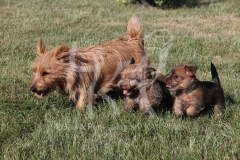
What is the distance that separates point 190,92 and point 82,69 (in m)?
1.58

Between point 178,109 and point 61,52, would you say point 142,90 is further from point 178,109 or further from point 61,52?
point 61,52

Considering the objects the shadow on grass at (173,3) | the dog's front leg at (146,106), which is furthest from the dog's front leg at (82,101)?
the shadow on grass at (173,3)

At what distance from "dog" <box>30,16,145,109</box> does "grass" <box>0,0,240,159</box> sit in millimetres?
277

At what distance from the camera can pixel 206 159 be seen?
366cm

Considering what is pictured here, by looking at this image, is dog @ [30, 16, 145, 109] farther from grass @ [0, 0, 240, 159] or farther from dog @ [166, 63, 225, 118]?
dog @ [166, 63, 225, 118]

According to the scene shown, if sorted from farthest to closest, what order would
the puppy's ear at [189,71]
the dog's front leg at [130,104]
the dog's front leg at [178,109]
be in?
the dog's front leg at [130,104], the dog's front leg at [178,109], the puppy's ear at [189,71]

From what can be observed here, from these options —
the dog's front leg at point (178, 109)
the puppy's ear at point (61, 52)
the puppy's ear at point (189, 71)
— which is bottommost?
the dog's front leg at point (178, 109)

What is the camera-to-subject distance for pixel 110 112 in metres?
4.97

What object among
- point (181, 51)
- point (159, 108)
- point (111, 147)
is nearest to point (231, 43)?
point (181, 51)

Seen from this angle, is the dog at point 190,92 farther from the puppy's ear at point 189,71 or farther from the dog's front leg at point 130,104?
the dog's front leg at point 130,104

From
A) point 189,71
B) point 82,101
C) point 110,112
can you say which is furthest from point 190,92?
point 82,101

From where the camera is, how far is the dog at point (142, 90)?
4668mm

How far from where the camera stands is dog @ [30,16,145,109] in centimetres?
489

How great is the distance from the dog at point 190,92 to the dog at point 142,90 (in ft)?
0.84
